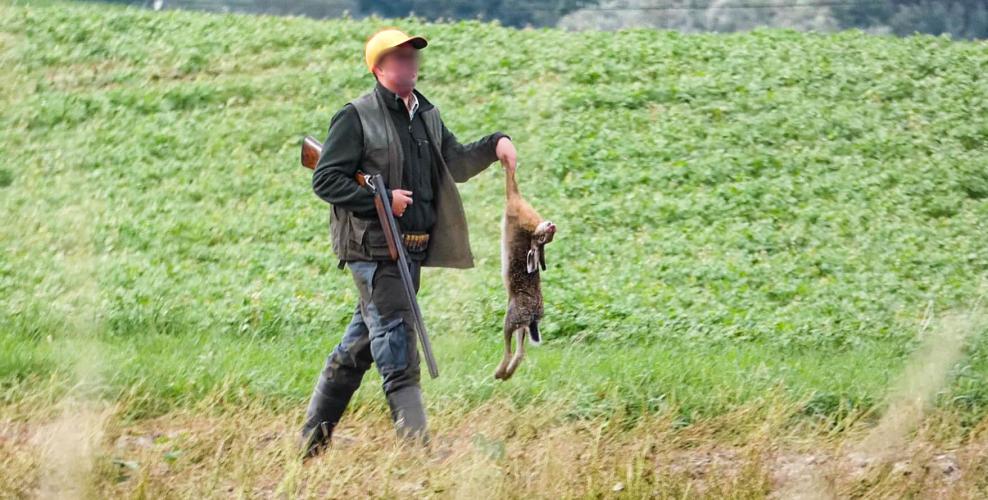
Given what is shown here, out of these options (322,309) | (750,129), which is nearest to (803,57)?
(750,129)

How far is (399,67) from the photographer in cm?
597

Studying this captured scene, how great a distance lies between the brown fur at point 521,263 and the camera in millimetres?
5555

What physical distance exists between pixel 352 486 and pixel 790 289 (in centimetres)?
584

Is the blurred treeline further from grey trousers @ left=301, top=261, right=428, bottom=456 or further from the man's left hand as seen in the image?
grey trousers @ left=301, top=261, right=428, bottom=456

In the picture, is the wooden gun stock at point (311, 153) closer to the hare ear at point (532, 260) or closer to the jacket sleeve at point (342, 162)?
the jacket sleeve at point (342, 162)

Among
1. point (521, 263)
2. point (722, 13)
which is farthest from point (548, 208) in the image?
point (521, 263)

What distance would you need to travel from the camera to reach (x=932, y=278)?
35.7ft

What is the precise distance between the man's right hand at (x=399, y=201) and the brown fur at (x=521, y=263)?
443 millimetres

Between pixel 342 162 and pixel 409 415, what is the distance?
1.15 metres

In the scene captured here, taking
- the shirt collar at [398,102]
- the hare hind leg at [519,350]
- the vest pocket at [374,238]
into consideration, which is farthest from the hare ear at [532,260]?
the shirt collar at [398,102]

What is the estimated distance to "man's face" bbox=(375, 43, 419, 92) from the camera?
19.5 feet

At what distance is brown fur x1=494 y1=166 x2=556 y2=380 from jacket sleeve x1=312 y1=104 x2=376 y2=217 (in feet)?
2.13

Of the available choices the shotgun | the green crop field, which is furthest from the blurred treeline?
the shotgun

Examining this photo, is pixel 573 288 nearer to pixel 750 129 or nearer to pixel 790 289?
pixel 790 289
